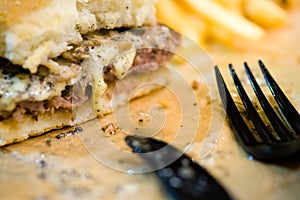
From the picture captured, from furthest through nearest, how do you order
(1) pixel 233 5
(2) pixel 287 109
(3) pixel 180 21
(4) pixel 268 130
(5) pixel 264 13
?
(5) pixel 264 13, (1) pixel 233 5, (3) pixel 180 21, (2) pixel 287 109, (4) pixel 268 130

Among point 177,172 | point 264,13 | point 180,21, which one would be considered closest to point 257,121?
point 177,172

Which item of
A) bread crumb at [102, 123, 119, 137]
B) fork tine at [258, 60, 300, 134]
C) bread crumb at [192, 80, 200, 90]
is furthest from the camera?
bread crumb at [192, 80, 200, 90]

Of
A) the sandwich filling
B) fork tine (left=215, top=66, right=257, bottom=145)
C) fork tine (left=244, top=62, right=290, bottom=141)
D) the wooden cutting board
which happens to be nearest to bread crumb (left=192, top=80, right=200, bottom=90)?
the wooden cutting board

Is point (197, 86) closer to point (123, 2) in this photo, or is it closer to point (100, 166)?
point (123, 2)

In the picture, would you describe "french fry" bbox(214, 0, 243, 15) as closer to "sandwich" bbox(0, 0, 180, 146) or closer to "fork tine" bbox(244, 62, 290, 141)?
"sandwich" bbox(0, 0, 180, 146)

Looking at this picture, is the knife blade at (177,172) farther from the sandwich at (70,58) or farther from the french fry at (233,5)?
the french fry at (233,5)

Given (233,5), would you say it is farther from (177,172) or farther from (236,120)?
(177,172)
